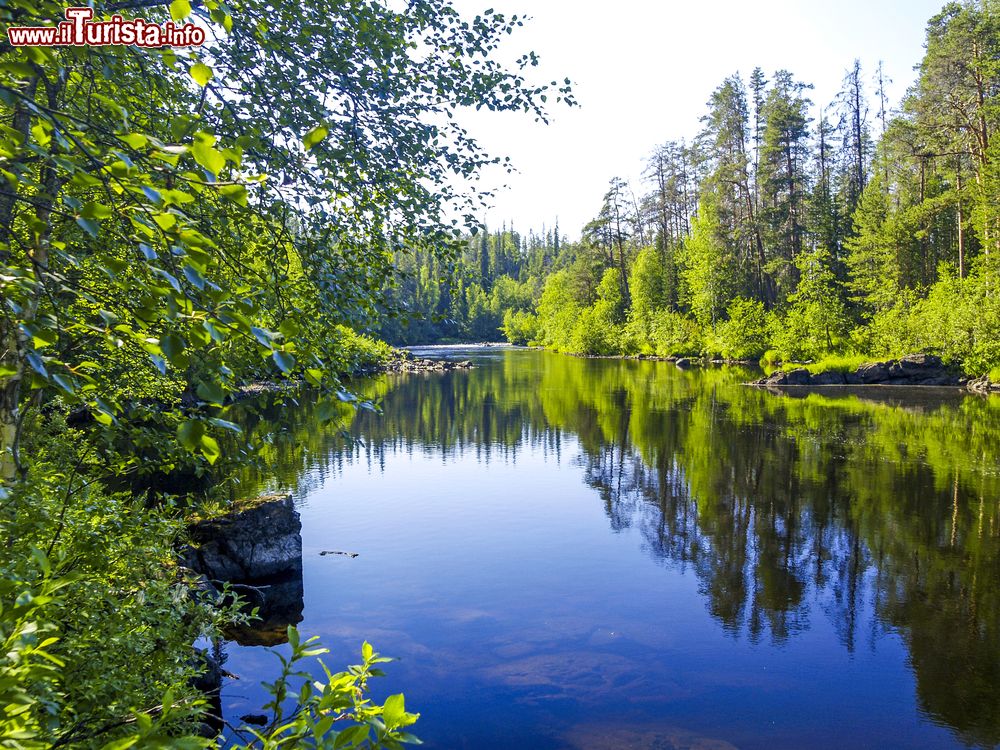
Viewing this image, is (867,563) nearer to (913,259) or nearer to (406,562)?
(406,562)

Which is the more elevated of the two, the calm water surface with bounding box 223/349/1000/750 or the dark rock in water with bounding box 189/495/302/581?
the dark rock in water with bounding box 189/495/302/581

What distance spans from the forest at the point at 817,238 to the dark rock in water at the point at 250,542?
9.88m

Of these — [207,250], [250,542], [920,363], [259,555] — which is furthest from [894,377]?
[207,250]

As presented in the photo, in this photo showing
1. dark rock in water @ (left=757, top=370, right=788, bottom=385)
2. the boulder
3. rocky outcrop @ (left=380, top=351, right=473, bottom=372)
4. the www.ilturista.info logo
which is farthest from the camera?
rocky outcrop @ (left=380, top=351, right=473, bottom=372)

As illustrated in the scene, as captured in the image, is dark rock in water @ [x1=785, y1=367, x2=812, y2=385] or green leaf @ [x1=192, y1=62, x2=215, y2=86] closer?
green leaf @ [x1=192, y1=62, x2=215, y2=86]

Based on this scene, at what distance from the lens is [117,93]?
199 inches

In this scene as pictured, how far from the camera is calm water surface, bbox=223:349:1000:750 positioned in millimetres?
8953

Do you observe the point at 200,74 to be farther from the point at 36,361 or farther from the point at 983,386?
the point at 983,386

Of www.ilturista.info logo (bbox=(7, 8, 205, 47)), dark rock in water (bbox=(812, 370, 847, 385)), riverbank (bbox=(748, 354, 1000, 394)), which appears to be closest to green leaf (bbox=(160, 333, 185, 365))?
www.ilturista.info logo (bbox=(7, 8, 205, 47))

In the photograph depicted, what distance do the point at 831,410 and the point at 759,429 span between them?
748cm

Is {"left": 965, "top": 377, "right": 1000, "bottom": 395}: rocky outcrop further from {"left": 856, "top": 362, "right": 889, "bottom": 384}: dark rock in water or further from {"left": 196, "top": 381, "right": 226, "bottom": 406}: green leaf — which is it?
{"left": 196, "top": 381, "right": 226, "bottom": 406}: green leaf

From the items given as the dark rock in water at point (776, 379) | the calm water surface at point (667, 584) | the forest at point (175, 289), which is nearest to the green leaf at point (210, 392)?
the forest at point (175, 289)

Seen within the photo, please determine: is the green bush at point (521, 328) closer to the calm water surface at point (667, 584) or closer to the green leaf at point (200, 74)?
the calm water surface at point (667, 584)

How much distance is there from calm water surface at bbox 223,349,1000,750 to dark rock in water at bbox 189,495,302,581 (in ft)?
3.26
